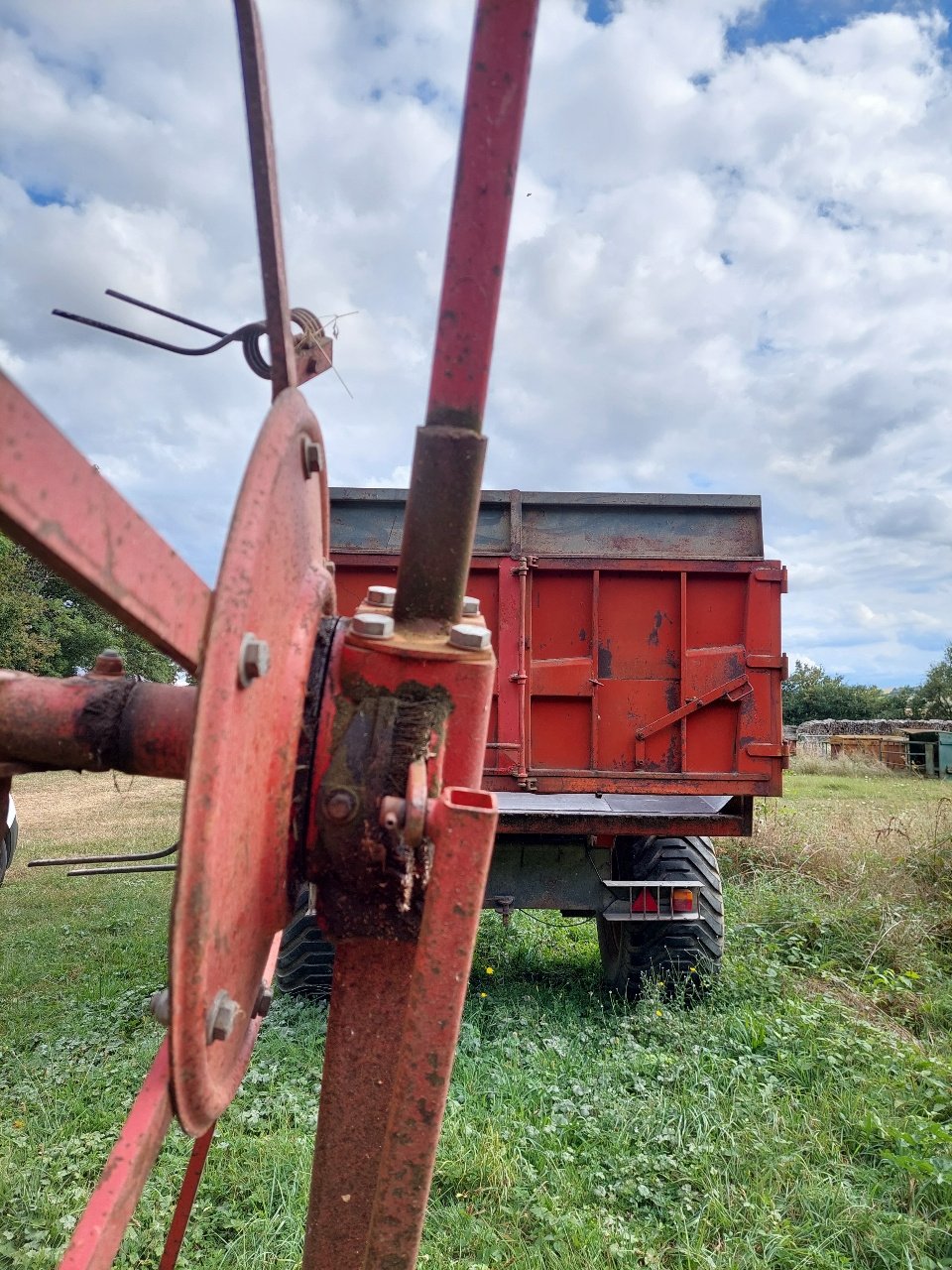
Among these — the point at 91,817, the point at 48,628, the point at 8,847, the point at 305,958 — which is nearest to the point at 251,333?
the point at 305,958

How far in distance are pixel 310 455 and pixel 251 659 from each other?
1.54 ft

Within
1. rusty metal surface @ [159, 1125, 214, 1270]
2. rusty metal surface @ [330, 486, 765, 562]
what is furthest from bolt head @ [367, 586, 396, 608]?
rusty metal surface @ [330, 486, 765, 562]

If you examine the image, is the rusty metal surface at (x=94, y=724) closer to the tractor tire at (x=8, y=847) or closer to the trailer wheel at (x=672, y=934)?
the tractor tire at (x=8, y=847)

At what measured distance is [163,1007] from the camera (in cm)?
103

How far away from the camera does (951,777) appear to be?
18.4m

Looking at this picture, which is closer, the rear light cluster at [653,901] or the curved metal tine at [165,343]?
the curved metal tine at [165,343]

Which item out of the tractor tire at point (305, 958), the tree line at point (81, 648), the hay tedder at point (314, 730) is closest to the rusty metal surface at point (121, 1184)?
the hay tedder at point (314, 730)

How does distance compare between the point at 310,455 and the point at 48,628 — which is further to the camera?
the point at 48,628

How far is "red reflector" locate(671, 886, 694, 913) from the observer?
4531mm

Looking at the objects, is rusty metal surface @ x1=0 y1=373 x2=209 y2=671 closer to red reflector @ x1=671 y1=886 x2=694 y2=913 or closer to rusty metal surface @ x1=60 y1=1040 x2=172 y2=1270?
rusty metal surface @ x1=60 y1=1040 x2=172 y2=1270

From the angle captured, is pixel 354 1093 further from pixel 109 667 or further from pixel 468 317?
pixel 468 317

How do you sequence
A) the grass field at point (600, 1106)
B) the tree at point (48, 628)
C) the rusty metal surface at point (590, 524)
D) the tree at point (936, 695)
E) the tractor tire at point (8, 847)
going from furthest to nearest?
the tree at point (936, 695)
the tree at point (48, 628)
the rusty metal surface at point (590, 524)
the tractor tire at point (8, 847)
the grass field at point (600, 1106)

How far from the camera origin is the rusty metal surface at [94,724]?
3.97 feet

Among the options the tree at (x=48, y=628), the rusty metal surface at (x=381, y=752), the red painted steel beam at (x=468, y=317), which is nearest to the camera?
the red painted steel beam at (x=468, y=317)
